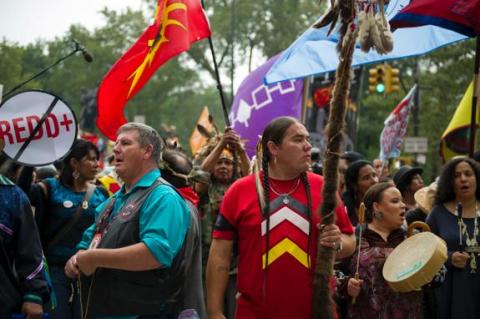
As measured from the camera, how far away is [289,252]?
15.3ft

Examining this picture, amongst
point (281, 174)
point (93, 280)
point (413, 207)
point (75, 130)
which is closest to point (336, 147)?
point (281, 174)

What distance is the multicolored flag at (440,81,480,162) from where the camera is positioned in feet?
35.8

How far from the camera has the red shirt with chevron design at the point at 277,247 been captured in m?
4.63

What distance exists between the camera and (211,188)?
7621 millimetres

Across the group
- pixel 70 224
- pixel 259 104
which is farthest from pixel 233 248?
pixel 259 104

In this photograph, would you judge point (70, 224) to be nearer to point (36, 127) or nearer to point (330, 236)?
point (36, 127)

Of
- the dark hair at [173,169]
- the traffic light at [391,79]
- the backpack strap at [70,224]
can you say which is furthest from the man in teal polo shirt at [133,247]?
the traffic light at [391,79]

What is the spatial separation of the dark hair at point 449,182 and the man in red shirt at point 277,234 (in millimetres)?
2236

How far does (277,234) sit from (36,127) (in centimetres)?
282

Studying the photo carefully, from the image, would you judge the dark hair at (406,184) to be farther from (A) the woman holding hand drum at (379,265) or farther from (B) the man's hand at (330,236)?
(B) the man's hand at (330,236)

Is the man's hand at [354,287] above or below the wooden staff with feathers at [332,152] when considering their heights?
below

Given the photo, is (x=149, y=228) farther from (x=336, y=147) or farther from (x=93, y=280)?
(x=336, y=147)

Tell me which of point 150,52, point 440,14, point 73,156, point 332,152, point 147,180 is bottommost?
point 73,156

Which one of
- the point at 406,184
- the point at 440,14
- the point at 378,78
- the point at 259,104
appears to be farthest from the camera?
the point at 378,78
